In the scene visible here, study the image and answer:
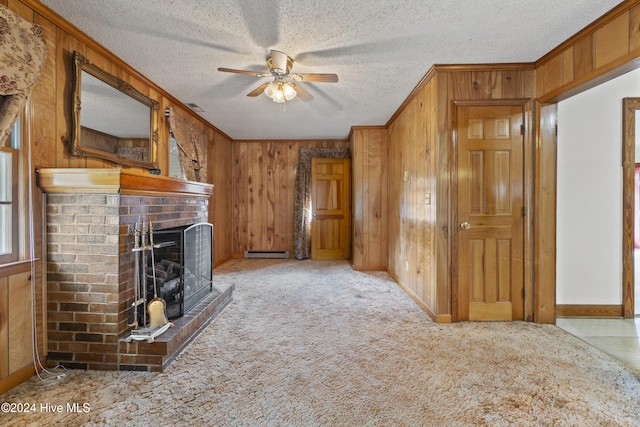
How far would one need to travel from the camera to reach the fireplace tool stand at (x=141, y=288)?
188 centimetres

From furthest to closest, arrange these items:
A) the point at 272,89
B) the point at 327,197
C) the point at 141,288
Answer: the point at 327,197 → the point at 272,89 → the point at 141,288

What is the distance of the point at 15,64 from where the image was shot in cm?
146

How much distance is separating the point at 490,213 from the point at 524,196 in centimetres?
34

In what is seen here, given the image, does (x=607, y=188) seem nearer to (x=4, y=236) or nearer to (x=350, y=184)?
(x=350, y=184)

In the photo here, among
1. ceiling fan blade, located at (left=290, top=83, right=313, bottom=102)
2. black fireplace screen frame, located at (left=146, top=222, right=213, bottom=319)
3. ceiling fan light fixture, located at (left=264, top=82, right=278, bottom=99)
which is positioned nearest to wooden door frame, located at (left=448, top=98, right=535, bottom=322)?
ceiling fan blade, located at (left=290, top=83, right=313, bottom=102)

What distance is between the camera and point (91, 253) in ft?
5.99

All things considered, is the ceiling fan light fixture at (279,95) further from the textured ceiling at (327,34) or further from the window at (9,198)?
the window at (9,198)

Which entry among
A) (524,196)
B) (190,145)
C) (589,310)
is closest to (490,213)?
(524,196)

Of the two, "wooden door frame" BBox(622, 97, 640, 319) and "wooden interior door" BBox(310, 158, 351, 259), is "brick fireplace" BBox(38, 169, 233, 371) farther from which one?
"wooden door frame" BBox(622, 97, 640, 319)

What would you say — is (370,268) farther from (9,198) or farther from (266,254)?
(9,198)

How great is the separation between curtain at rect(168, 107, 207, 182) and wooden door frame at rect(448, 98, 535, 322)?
298cm

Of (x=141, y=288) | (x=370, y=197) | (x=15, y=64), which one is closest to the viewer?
(x=15, y=64)

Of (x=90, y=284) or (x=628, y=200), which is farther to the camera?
(x=628, y=200)

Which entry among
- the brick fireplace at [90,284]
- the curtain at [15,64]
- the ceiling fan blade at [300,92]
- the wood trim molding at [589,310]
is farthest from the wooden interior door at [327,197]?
the curtain at [15,64]
